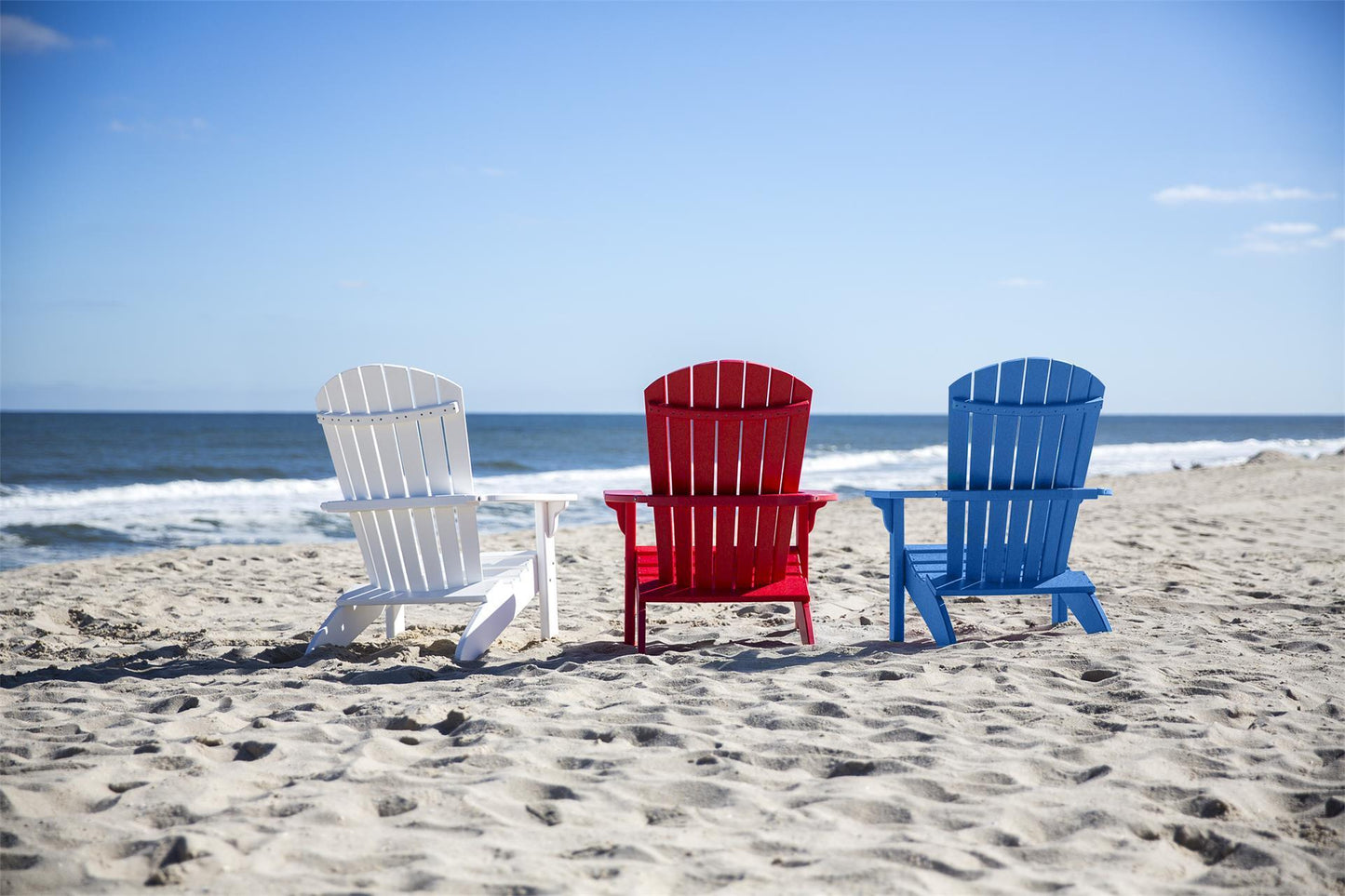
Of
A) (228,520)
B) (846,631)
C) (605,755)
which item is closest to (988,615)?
(846,631)

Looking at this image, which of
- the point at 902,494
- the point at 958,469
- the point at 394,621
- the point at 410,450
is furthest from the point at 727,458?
the point at 394,621

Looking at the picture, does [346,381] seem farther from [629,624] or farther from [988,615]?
[988,615]

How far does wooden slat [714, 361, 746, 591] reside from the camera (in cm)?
340

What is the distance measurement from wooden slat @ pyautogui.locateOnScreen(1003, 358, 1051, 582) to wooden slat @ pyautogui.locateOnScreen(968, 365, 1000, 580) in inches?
4.2

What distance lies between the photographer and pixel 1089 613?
141 inches

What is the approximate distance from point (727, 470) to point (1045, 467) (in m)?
1.30

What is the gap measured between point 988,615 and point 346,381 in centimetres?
311

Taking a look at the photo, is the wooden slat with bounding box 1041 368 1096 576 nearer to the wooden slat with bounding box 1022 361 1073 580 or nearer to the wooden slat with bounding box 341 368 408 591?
the wooden slat with bounding box 1022 361 1073 580

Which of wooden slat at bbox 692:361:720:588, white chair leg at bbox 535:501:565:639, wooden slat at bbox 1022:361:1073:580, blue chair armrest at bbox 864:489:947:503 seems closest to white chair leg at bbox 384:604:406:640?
white chair leg at bbox 535:501:565:639

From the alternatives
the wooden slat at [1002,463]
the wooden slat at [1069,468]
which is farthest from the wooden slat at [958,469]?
the wooden slat at [1069,468]

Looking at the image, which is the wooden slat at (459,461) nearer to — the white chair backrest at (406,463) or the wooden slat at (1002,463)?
the white chair backrest at (406,463)

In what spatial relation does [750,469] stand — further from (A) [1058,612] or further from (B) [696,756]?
(A) [1058,612]

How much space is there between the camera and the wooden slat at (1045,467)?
3.46 metres

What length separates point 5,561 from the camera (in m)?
7.54
